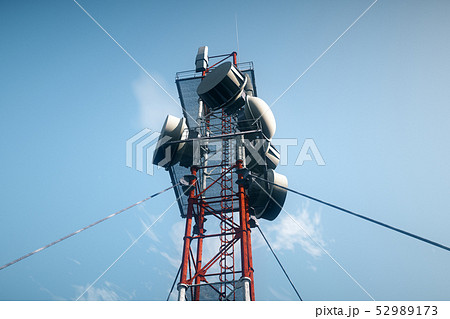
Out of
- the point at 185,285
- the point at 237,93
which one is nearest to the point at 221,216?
the point at 185,285

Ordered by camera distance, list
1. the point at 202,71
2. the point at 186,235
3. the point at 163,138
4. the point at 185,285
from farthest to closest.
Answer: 1. the point at 202,71
2. the point at 163,138
3. the point at 186,235
4. the point at 185,285

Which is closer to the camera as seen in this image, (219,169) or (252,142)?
(252,142)

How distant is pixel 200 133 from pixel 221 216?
4.42 metres

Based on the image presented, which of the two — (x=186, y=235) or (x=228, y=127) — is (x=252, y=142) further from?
(x=186, y=235)

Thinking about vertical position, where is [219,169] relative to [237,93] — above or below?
below

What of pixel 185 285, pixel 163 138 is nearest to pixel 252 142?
pixel 163 138

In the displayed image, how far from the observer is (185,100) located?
18.6 metres

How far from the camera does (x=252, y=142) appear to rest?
1634cm
